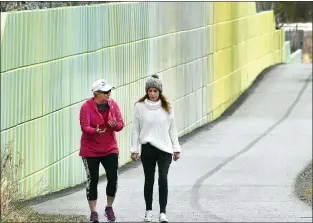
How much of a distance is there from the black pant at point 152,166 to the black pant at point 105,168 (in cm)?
27

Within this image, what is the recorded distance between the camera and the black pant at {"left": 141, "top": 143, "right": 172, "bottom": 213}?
754 centimetres

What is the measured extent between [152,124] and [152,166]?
70cm

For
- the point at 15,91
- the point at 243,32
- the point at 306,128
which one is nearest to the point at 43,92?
the point at 15,91

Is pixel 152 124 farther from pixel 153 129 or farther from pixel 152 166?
pixel 152 166

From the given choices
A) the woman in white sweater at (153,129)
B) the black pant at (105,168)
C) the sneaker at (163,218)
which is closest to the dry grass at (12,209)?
the black pant at (105,168)

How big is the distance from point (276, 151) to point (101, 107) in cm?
1151

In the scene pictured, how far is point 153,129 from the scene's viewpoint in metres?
7.22

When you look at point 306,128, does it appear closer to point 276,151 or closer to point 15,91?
point 276,151

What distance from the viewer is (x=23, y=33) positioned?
10.0 m

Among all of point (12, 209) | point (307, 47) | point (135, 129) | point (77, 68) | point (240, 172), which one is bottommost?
point (307, 47)

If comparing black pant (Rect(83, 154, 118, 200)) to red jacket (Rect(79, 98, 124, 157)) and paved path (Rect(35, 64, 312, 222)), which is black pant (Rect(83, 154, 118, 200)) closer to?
red jacket (Rect(79, 98, 124, 157))

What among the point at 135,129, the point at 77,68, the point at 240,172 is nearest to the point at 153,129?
the point at 135,129

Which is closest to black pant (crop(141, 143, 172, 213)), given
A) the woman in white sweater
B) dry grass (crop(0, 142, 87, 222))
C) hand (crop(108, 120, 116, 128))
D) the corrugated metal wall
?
the woman in white sweater

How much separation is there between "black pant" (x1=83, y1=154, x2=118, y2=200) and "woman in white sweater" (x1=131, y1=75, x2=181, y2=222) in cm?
25
